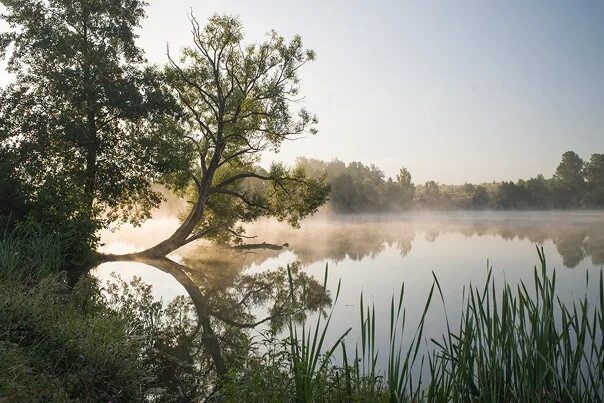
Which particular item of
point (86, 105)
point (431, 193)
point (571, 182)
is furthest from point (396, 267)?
point (431, 193)

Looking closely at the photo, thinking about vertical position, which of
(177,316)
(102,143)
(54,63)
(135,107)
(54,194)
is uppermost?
(54,63)

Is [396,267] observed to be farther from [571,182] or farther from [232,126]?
[571,182]

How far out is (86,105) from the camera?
19672mm

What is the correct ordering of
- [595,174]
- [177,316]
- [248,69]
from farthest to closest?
[595,174] < [248,69] < [177,316]

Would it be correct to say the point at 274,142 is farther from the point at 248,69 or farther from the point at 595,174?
the point at 595,174

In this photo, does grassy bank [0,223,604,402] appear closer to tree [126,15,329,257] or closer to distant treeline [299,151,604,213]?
tree [126,15,329,257]

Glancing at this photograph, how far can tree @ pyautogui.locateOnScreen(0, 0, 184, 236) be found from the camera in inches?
731

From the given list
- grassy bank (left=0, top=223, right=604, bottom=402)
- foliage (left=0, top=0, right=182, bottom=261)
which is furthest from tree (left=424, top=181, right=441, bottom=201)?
grassy bank (left=0, top=223, right=604, bottom=402)

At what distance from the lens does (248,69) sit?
25.5m

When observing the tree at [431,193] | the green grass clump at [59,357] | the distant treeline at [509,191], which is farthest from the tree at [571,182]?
the green grass clump at [59,357]

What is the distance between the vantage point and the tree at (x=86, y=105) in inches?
731

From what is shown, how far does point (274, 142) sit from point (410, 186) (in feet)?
255

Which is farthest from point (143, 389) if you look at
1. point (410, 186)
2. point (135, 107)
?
point (410, 186)

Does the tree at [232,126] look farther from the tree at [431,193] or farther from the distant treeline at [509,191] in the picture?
the tree at [431,193]
